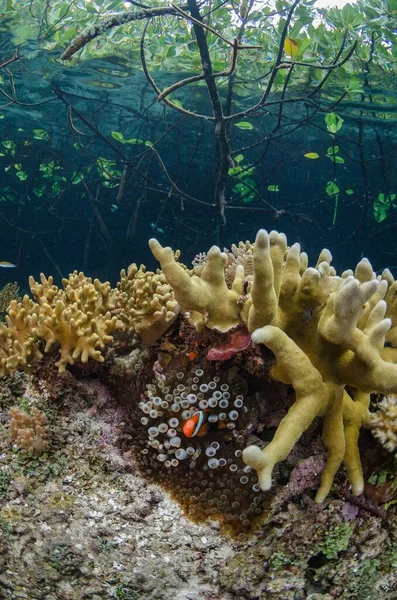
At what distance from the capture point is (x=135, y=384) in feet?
10.1

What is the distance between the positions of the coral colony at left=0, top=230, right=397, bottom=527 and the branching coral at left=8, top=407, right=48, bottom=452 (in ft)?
0.10

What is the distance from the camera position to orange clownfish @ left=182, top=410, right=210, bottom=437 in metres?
2.50

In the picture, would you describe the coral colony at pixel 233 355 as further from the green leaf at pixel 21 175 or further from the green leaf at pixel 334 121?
the green leaf at pixel 21 175

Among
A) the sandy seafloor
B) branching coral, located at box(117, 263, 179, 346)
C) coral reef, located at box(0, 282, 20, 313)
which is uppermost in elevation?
coral reef, located at box(0, 282, 20, 313)

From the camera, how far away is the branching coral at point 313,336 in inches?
80.9

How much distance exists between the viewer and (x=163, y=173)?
46.1 ft

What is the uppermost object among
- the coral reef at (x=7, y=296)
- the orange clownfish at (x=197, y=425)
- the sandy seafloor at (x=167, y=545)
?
the coral reef at (x=7, y=296)

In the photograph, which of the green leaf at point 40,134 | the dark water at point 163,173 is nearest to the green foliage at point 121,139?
the dark water at point 163,173

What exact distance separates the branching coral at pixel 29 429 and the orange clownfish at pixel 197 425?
Answer: 37.1 inches

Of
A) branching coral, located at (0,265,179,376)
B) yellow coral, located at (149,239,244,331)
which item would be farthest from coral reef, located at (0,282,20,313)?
yellow coral, located at (149,239,244,331)

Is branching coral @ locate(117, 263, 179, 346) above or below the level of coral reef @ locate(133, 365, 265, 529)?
above

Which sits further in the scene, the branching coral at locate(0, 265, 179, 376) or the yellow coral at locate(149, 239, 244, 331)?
the branching coral at locate(0, 265, 179, 376)

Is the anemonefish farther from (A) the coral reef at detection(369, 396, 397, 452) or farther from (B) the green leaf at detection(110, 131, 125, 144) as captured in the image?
(B) the green leaf at detection(110, 131, 125, 144)

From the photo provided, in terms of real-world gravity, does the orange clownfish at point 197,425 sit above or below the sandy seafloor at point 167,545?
above
